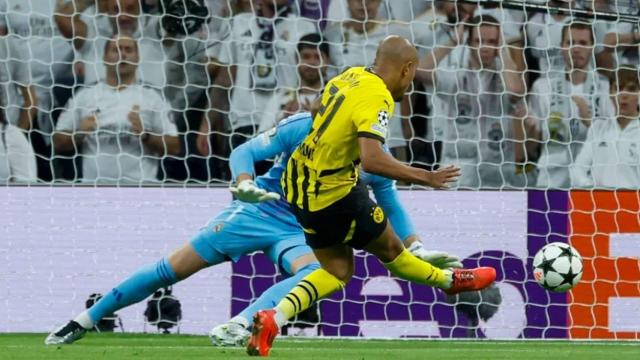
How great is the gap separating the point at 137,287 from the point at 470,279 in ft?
6.42

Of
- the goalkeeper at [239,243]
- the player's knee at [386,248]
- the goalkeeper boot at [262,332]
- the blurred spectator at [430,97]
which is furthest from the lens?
the blurred spectator at [430,97]

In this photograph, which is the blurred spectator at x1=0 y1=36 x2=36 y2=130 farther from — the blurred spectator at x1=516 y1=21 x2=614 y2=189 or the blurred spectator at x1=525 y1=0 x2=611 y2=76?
the blurred spectator at x1=525 y1=0 x2=611 y2=76

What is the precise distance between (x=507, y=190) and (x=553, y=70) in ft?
5.73

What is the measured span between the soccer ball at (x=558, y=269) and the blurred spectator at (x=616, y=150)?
6.98ft

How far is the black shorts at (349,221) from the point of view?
5320 mm

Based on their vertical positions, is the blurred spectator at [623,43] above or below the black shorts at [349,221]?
above

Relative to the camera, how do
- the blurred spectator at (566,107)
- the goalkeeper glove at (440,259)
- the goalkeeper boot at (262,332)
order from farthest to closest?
the blurred spectator at (566,107), the goalkeeper glove at (440,259), the goalkeeper boot at (262,332)

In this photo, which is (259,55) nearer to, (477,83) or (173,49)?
(173,49)

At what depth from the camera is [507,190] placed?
818 centimetres

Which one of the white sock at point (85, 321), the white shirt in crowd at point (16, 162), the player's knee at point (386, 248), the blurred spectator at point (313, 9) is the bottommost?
the white sock at point (85, 321)

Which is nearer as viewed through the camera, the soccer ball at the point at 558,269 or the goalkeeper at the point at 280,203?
the goalkeeper at the point at 280,203

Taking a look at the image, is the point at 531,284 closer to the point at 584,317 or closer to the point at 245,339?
the point at 584,317

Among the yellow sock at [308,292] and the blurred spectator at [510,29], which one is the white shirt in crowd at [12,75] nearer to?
the blurred spectator at [510,29]

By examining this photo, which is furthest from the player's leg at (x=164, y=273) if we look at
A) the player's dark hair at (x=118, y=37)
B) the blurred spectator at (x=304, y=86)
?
the player's dark hair at (x=118, y=37)
